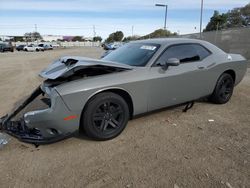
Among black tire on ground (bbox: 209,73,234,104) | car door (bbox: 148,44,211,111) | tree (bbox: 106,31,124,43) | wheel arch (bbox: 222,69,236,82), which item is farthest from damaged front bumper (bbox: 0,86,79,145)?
tree (bbox: 106,31,124,43)

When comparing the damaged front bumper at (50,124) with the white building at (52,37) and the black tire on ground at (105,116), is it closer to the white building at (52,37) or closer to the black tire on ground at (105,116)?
the black tire on ground at (105,116)

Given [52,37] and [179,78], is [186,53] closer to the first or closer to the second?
[179,78]

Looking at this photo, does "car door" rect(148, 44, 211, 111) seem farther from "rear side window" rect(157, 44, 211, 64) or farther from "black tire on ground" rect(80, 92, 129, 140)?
"black tire on ground" rect(80, 92, 129, 140)

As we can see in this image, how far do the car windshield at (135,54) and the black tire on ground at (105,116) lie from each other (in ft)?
2.65

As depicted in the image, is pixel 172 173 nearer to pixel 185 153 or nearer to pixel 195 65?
pixel 185 153

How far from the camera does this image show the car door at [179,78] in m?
3.88

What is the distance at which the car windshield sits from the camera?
13.0 ft

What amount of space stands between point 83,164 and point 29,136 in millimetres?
870

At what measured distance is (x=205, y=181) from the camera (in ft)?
8.44

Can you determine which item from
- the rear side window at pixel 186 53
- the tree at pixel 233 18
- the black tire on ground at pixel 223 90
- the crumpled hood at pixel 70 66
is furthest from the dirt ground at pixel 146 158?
the tree at pixel 233 18

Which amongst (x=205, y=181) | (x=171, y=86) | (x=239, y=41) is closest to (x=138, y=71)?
(x=171, y=86)

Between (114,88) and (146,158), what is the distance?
3.59 ft

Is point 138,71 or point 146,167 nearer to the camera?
point 146,167

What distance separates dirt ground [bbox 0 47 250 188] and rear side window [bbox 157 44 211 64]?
1147mm
